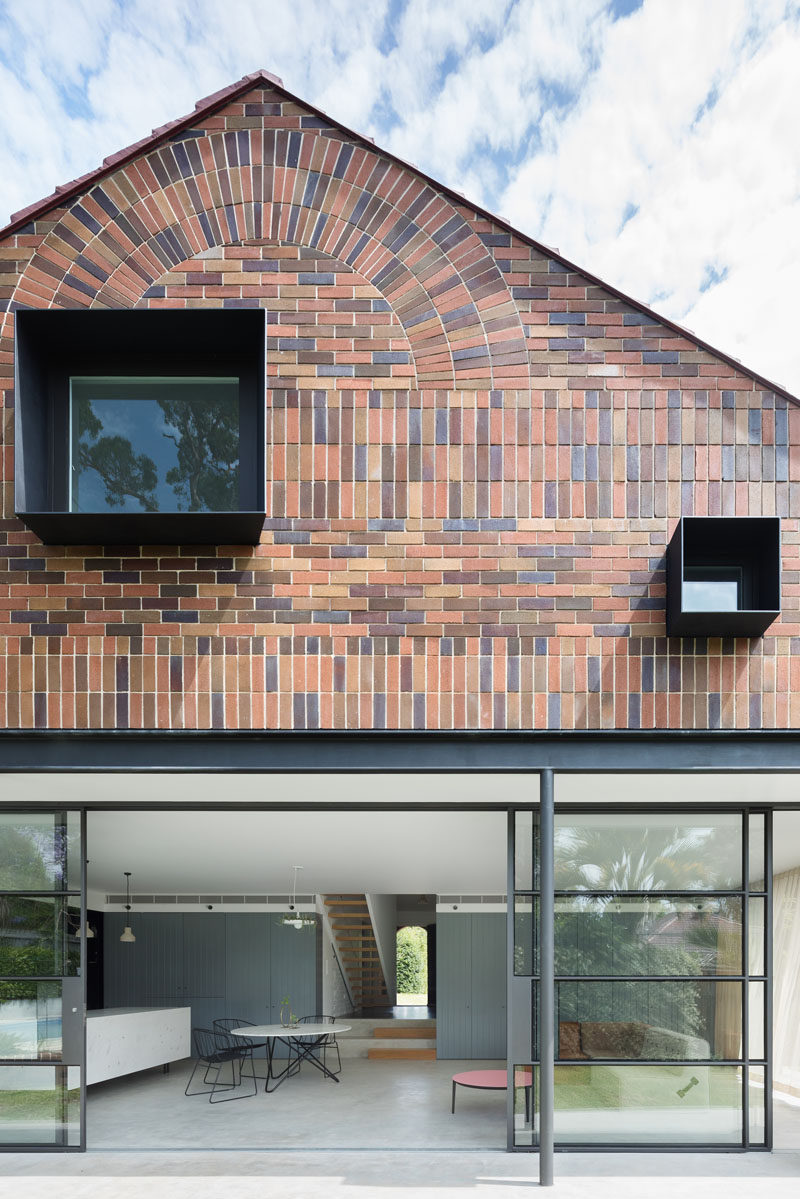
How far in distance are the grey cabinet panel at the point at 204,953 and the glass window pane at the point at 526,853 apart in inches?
356

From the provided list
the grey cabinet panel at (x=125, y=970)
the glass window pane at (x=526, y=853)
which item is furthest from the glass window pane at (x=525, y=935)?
the grey cabinet panel at (x=125, y=970)

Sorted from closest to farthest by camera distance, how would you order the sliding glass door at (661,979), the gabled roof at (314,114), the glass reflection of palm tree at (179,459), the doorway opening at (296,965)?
the glass reflection of palm tree at (179,459), the gabled roof at (314,114), the sliding glass door at (661,979), the doorway opening at (296,965)

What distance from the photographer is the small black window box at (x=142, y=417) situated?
6102 mm

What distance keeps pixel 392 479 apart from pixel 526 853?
9.96ft

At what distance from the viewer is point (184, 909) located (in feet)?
49.3

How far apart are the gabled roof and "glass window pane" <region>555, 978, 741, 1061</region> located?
14.4 feet

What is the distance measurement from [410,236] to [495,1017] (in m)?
11.4

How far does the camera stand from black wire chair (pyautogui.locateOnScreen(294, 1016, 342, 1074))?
482 inches

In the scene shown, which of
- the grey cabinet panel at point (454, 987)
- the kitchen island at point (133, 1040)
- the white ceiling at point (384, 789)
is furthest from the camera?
the grey cabinet panel at point (454, 987)

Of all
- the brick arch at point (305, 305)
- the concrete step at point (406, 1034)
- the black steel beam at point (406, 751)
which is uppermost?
the brick arch at point (305, 305)

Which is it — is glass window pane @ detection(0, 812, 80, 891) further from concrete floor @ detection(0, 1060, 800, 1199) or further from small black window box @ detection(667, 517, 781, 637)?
small black window box @ detection(667, 517, 781, 637)

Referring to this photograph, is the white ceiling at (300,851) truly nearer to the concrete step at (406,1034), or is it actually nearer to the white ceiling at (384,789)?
the white ceiling at (384,789)

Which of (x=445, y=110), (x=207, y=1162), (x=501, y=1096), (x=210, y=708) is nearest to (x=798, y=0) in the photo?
(x=445, y=110)

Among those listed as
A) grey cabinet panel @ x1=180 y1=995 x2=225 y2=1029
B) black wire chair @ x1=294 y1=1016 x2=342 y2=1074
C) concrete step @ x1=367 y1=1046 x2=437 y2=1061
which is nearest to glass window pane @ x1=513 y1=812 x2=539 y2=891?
black wire chair @ x1=294 y1=1016 x2=342 y2=1074
